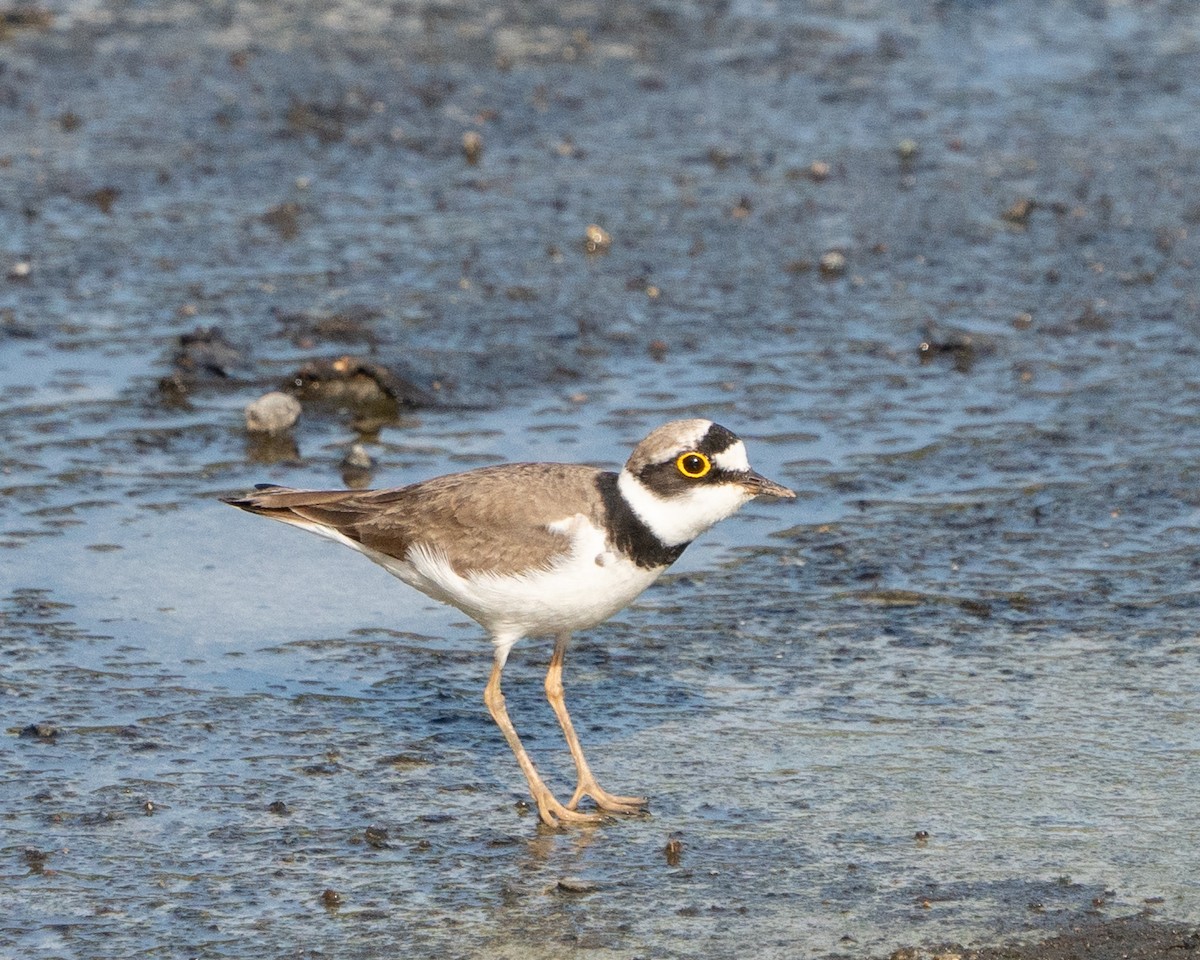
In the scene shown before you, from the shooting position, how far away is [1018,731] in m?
6.48

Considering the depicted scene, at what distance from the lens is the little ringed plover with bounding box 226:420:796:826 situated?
19.9 feet

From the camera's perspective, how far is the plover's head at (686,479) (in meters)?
6.06

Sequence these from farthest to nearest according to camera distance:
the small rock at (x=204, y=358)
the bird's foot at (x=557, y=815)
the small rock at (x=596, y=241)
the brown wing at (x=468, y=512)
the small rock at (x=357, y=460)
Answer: the small rock at (x=596, y=241) < the small rock at (x=204, y=358) < the small rock at (x=357, y=460) < the brown wing at (x=468, y=512) < the bird's foot at (x=557, y=815)

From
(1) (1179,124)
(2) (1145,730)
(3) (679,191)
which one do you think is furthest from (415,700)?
(1) (1179,124)

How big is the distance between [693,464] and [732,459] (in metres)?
0.13

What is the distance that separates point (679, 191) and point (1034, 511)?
468 centimetres

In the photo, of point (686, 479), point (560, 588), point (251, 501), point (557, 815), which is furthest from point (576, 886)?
point (251, 501)

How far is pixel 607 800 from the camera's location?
6074 mm

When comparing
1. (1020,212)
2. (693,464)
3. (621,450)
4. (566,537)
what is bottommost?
(621,450)

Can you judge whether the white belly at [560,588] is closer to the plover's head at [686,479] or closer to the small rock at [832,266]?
the plover's head at [686,479]

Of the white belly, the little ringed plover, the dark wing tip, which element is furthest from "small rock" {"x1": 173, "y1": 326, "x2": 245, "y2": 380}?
the white belly

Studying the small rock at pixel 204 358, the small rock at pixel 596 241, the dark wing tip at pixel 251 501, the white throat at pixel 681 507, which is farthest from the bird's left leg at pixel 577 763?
the small rock at pixel 596 241

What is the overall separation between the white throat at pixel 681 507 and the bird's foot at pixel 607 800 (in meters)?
0.83

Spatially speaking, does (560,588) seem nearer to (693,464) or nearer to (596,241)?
(693,464)
